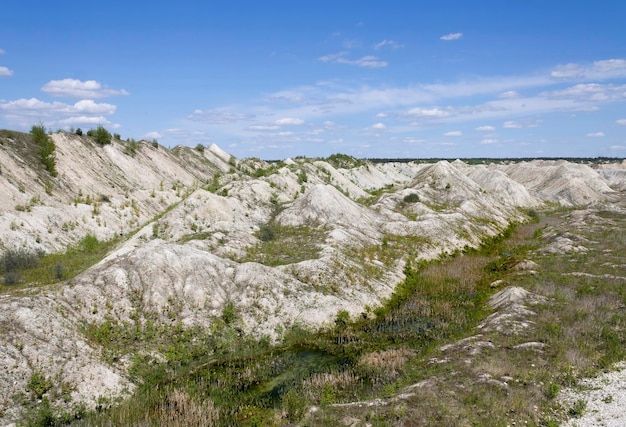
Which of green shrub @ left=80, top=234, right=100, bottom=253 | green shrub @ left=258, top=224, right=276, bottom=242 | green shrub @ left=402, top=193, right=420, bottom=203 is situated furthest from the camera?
green shrub @ left=402, top=193, right=420, bottom=203

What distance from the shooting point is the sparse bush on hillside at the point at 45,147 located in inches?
2340

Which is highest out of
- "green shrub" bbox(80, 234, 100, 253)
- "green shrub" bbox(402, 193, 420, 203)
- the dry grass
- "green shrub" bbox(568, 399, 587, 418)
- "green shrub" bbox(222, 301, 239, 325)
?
"green shrub" bbox(402, 193, 420, 203)

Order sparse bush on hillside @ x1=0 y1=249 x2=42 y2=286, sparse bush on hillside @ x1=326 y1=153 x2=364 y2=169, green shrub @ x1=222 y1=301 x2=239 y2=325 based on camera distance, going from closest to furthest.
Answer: green shrub @ x1=222 y1=301 x2=239 y2=325
sparse bush on hillside @ x1=0 y1=249 x2=42 y2=286
sparse bush on hillside @ x1=326 y1=153 x2=364 y2=169

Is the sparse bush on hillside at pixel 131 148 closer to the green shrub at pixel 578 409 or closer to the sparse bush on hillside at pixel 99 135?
the sparse bush on hillside at pixel 99 135

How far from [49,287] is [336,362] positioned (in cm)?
2191

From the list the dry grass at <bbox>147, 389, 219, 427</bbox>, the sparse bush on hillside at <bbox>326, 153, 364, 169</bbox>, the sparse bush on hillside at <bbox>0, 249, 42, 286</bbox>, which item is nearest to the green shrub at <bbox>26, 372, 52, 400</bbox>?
the dry grass at <bbox>147, 389, 219, 427</bbox>

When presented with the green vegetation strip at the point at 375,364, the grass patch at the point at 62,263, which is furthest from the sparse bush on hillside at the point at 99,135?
the green vegetation strip at the point at 375,364

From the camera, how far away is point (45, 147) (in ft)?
205

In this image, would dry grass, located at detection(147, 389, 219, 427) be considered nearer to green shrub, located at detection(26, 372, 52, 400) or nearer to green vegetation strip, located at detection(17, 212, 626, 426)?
green vegetation strip, located at detection(17, 212, 626, 426)

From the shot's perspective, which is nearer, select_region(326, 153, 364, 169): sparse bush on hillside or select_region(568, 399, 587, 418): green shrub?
select_region(568, 399, 587, 418): green shrub

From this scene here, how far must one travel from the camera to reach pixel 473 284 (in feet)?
138

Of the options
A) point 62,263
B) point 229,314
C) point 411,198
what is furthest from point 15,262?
point 411,198

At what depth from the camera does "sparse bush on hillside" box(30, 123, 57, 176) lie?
195 feet

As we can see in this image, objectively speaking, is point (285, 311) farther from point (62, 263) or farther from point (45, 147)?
point (45, 147)
